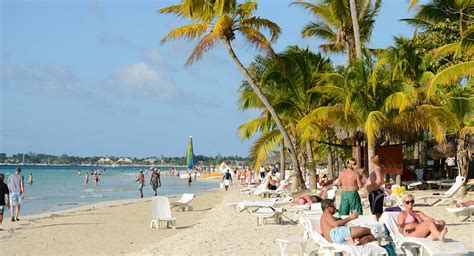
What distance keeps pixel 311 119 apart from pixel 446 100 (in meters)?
4.35

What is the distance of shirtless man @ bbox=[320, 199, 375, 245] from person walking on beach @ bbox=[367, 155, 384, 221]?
2.75 m

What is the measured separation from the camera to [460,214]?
39.6ft

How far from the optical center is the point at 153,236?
13.0m

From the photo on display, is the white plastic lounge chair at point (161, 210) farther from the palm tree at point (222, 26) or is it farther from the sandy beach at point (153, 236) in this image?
the palm tree at point (222, 26)

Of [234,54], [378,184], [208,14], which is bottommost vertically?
[378,184]

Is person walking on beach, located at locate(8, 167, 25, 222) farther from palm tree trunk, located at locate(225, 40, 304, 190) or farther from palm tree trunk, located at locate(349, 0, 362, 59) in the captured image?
palm tree trunk, located at locate(349, 0, 362, 59)

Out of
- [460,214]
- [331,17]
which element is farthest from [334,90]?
[460,214]

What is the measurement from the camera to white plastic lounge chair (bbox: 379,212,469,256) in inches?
271

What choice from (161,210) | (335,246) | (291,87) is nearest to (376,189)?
(335,246)

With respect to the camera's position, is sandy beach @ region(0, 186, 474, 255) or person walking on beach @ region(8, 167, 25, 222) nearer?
sandy beach @ region(0, 186, 474, 255)

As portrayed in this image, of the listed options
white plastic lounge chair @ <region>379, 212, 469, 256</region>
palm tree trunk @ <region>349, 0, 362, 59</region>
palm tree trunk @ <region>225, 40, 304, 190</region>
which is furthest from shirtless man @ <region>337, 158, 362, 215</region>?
palm tree trunk @ <region>349, 0, 362, 59</region>

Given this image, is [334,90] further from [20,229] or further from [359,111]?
[20,229]

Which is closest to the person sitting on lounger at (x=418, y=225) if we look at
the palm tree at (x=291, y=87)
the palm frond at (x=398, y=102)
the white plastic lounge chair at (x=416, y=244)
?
the white plastic lounge chair at (x=416, y=244)

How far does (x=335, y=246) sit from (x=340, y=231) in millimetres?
216
